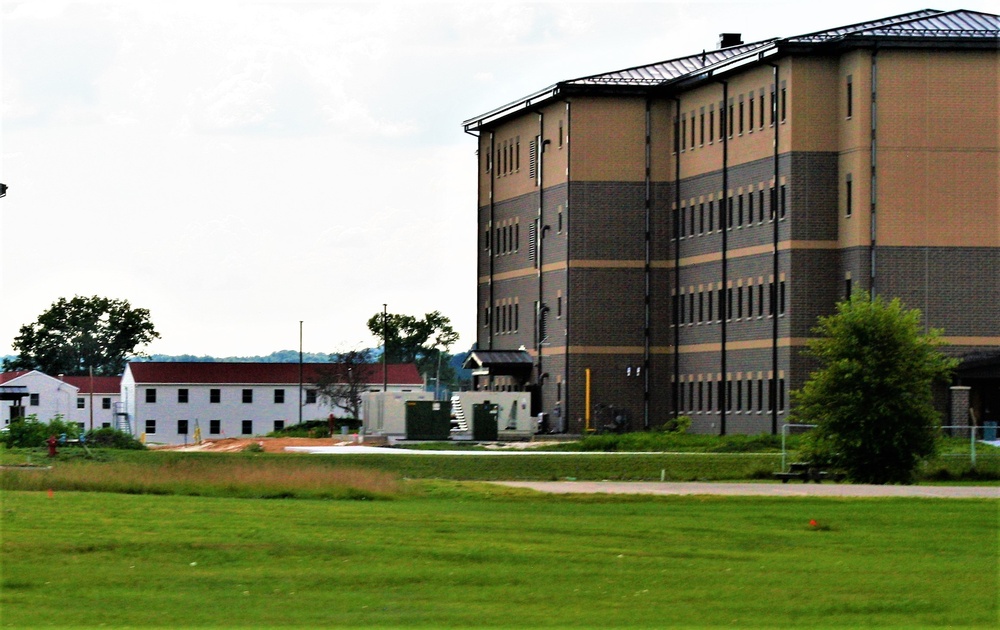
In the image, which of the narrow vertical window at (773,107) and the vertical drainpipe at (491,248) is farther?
the vertical drainpipe at (491,248)

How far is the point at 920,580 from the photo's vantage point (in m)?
20.9

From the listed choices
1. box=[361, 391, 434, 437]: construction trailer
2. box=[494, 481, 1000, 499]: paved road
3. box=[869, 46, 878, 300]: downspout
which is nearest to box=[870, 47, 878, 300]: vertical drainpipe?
box=[869, 46, 878, 300]: downspout

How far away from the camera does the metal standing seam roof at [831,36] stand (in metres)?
70.2

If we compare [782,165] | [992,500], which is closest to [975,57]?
[782,165]

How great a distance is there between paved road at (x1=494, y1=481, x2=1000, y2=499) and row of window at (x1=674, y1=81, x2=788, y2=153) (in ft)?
99.9

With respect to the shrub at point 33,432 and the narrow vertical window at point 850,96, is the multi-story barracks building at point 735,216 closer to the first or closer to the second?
the narrow vertical window at point 850,96

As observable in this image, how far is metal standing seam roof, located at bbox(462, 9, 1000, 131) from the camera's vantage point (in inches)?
2763

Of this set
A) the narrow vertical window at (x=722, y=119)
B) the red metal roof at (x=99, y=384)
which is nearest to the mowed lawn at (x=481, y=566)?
the narrow vertical window at (x=722, y=119)

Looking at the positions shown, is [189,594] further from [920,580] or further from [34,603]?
[920,580]

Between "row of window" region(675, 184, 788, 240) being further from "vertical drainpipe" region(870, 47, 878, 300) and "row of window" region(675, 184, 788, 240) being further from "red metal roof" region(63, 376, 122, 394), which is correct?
"red metal roof" region(63, 376, 122, 394)

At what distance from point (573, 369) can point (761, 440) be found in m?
20.7

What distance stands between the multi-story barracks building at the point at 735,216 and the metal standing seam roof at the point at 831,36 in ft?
0.40

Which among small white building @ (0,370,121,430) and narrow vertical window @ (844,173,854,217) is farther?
small white building @ (0,370,121,430)

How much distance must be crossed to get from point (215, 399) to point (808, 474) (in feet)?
315
